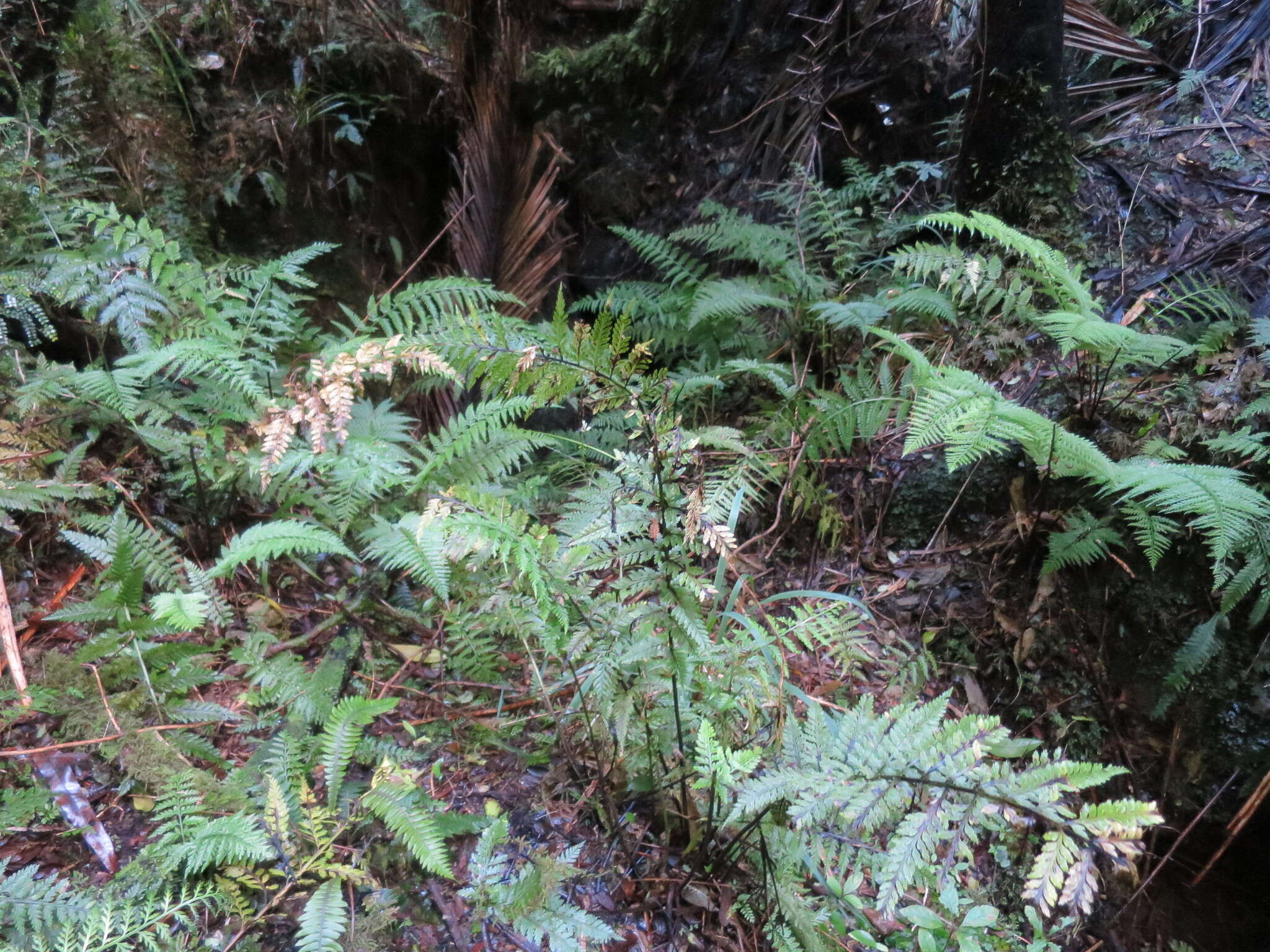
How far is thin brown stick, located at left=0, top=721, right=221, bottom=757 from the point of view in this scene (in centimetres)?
159

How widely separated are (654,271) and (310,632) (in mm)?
2705

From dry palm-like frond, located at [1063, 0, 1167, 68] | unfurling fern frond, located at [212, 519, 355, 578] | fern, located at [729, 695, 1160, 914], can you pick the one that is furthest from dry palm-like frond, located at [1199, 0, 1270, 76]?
unfurling fern frond, located at [212, 519, 355, 578]

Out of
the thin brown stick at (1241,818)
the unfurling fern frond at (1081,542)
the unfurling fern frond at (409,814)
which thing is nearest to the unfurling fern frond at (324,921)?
the unfurling fern frond at (409,814)

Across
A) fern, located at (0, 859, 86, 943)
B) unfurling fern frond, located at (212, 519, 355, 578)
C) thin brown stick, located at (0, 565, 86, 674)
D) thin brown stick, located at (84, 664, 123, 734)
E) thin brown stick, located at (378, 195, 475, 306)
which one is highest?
thin brown stick, located at (378, 195, 475, 306)

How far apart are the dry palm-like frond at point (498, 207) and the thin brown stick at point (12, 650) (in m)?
2.19

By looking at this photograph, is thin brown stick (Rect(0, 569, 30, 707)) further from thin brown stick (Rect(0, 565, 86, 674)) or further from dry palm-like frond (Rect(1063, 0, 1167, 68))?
dry palm-like frond (Rect(1063, 0, 1167, 68))

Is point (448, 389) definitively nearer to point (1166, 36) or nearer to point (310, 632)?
point (310, 632)

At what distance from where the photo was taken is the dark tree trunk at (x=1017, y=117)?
9.05 ft

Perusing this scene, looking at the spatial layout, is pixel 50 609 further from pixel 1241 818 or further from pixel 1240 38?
pixel 1240 38

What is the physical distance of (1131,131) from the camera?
127 inches

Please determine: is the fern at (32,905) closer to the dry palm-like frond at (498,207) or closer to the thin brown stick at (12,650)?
the thin brown stick at (12,650)

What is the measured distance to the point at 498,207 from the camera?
3463 millimetres

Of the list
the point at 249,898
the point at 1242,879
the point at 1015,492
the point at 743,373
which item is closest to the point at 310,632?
the point at 249,898

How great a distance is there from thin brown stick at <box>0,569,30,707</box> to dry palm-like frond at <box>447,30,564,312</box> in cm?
219
